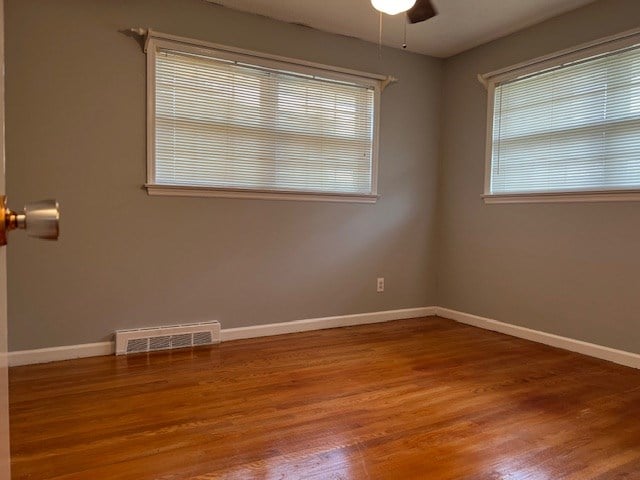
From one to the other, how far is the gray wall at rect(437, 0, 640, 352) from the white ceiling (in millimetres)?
159

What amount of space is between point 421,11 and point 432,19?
122 centimetres

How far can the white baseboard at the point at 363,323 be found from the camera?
Result: 2.81m

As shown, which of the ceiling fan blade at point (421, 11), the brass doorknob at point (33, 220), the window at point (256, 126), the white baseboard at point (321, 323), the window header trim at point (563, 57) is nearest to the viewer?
the brass doorknob at point (33, 220)

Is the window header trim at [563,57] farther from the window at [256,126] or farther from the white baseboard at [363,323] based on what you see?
the white baseboard at [363,323]

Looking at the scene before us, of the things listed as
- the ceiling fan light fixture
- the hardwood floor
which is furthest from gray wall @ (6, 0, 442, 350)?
the ceiling fan light fixture

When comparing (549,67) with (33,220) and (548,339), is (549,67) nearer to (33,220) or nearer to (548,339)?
(548,339)

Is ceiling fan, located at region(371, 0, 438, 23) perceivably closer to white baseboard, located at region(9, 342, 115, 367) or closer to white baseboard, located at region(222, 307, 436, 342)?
white baseboard, located at region(222, 307, 436, 342)

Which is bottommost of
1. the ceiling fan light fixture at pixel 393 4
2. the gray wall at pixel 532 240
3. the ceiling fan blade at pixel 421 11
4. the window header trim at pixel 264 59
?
the gray wall at pixel 532 240

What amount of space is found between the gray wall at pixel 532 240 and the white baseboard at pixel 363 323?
6 cm

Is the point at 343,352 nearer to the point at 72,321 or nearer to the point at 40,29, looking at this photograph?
the point at 72,321

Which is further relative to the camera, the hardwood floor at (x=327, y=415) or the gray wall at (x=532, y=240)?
the gray wall at (x=532, y=240)

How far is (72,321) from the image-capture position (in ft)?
9.39

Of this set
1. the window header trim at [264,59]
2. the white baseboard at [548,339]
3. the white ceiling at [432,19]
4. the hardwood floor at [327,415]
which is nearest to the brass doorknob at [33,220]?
the hardwood floor at [327,415]

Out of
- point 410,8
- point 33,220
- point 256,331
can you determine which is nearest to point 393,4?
point 410,8
